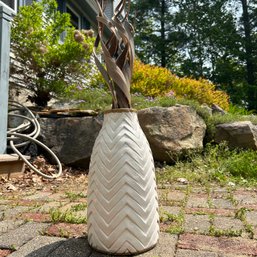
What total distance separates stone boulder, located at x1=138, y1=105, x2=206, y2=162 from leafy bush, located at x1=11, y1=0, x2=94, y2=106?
1900 millimetres

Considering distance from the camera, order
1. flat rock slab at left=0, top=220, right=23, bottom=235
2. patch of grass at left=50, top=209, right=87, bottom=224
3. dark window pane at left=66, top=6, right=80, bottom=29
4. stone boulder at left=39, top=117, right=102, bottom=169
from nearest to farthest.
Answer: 1. flat rock slab at left=0, top=220, right=23, bottom=235
2. patch of grass at left=50, top=209, right=87, bottom=224
3. stone boulder at left=39, top=117, right=102, bottom=169
4. dark window pane at left=66, top=6, right=80, bottom=29

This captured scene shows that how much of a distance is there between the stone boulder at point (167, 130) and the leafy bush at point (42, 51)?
1900mm

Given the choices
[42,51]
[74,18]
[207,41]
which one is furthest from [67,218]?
[207,41]

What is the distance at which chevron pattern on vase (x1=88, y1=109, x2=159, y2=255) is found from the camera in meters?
1.34

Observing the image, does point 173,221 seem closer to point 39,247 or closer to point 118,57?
point 39,247

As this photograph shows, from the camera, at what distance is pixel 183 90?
7.23 m

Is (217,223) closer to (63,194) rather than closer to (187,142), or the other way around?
(63,194)

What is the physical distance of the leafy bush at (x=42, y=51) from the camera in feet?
16.7

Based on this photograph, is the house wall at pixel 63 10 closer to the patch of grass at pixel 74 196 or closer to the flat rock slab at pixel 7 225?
the patch of grass at pixel 74 196

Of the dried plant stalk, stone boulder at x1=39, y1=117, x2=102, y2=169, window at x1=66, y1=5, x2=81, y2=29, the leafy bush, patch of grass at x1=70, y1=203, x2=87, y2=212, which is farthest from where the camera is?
window at x1=66, y1=5, x2=81, y2=29

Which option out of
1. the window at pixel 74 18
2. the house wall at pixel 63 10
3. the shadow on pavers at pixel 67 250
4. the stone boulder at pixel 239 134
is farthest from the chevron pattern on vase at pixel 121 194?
the window at pixel 74 18

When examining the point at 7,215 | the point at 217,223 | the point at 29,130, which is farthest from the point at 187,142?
the point at 7,215

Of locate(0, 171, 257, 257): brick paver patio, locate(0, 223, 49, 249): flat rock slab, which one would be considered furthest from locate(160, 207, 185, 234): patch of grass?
locate(0, 223, 49, 249): flat rock slab

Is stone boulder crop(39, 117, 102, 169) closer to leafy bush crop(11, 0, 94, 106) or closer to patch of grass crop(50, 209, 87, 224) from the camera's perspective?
leafy bush crop(11, 0, 94, 106)
